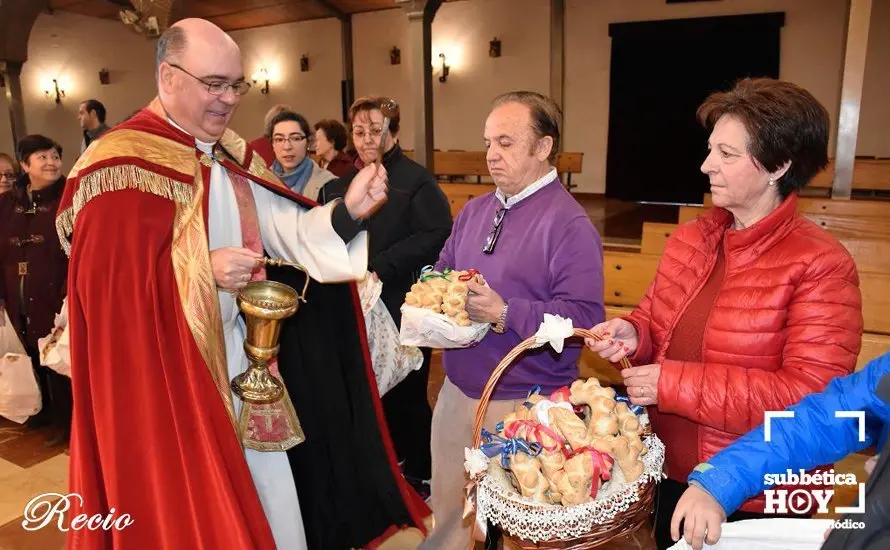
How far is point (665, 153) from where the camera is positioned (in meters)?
11.6

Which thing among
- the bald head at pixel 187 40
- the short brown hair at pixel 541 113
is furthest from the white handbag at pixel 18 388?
the short brown hair at pixel 541 113

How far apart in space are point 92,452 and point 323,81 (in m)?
13.7

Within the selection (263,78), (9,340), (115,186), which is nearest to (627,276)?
(115,186)

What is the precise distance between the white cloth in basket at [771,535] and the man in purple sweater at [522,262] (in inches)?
30.9

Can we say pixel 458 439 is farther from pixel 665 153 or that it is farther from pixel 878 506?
pixel 665 153

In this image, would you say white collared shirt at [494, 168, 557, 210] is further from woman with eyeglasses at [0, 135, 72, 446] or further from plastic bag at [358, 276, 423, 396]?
woman with eyeglasses at [0, 135, 72, 446]

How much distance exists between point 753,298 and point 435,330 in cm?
84

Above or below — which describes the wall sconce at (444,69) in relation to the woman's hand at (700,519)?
above

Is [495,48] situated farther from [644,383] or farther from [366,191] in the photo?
[644,383]

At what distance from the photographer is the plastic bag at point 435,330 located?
1.83 m

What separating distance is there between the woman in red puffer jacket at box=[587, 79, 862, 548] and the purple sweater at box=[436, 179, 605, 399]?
331 millimetres

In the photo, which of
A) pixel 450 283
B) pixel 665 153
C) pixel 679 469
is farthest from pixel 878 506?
pixel 665 153

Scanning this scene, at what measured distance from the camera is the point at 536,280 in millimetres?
2023
